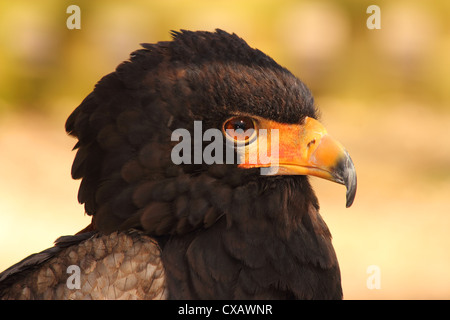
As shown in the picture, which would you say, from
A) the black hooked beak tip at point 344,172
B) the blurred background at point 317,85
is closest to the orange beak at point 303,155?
the black hooked beak tip at point 344,172

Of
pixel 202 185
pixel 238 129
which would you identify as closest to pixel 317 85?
pixel 238 129

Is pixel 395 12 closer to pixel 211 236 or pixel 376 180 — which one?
pixel 376 180

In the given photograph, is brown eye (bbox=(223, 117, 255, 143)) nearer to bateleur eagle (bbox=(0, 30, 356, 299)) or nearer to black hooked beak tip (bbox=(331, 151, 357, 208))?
bateleur eagle (bbox=(0, 30, 356, 299))

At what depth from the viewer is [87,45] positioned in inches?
523

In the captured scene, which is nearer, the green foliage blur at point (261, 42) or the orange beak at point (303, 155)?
the orange beak at point (303, 155)

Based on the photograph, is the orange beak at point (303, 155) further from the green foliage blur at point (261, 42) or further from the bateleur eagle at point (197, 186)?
the green foliage blur at point (261, 42)

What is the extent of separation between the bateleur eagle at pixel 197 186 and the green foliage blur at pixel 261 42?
881 centimetres

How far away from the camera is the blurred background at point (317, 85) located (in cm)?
1084

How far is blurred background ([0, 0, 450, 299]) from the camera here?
10844 mm

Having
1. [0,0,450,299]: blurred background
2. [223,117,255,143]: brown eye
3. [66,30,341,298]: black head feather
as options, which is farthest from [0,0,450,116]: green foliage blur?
[223,117,255,143]: brown eye

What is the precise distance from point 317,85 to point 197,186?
37.0 ft

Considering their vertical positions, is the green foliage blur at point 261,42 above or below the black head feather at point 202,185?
above

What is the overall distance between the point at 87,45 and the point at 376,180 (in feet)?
21.8

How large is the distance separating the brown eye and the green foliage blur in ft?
29.2
